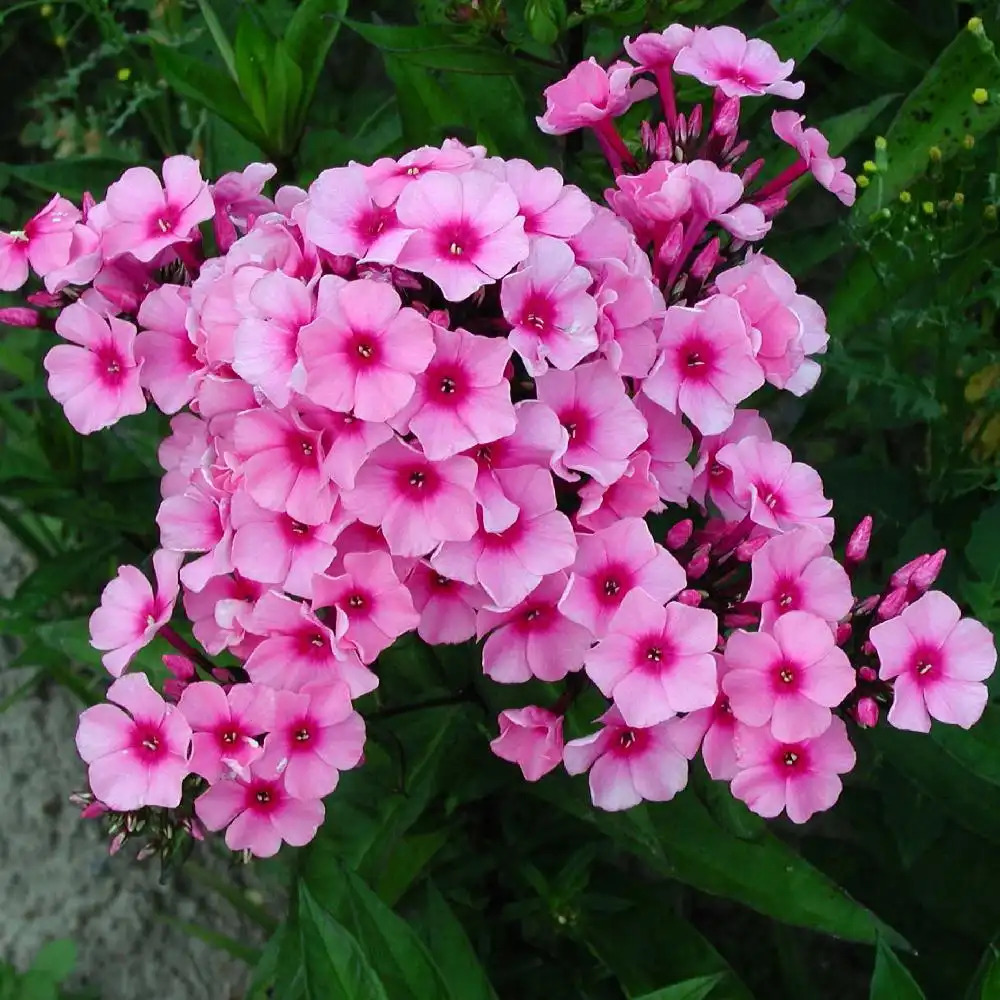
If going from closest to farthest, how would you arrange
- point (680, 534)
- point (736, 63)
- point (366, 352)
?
1. point (366, 352)
2. point (680, 534)
3. point (736, 63)

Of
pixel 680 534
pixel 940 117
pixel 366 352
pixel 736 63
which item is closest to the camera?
pixel 366 352

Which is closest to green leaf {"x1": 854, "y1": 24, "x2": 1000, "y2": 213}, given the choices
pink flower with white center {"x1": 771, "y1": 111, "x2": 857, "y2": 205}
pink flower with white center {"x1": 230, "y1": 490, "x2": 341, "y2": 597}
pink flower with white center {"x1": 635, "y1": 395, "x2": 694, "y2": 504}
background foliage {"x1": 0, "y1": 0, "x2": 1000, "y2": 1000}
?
background foliage {"x1": 0, "y1": 0, "x2": 1000, "y2": 1000}

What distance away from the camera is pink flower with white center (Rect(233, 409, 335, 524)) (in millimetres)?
694

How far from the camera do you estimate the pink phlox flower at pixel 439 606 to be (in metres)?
0.75

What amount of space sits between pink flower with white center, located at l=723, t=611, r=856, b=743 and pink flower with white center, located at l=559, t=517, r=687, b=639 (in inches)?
2.2

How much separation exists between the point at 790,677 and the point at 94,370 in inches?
20.2

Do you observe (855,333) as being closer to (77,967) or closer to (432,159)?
(432,159)

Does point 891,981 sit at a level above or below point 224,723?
below

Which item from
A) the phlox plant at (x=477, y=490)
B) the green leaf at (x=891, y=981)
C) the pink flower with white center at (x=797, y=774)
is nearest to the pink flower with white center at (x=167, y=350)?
the phlox plant at (x=477, y=490)

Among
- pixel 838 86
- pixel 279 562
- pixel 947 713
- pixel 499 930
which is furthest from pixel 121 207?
pixel 838 86

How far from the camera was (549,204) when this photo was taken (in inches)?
29.1

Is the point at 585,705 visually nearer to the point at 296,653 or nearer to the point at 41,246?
the point at 296,653

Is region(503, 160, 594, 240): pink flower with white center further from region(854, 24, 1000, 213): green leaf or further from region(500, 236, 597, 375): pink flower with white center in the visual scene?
region(854, 24, 1000, 213): green leaf

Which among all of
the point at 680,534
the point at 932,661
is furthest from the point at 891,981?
the point at 680,534
